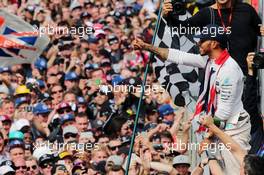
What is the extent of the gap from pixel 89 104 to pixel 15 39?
124cm

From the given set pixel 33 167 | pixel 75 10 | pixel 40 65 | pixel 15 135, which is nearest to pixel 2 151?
pixel 15 135

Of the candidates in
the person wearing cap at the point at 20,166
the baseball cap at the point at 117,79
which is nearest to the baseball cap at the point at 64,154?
the person wearing cap at the point at 20,166

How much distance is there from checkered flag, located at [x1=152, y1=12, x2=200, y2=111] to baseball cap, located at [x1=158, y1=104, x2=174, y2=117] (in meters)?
0.72

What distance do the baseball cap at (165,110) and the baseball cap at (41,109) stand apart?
1.44 metres

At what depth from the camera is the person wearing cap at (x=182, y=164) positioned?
10.7 m

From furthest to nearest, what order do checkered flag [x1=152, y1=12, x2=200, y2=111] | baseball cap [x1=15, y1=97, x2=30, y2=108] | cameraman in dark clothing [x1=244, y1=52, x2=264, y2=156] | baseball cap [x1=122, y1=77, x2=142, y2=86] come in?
1. baseball cap [x1=15, y1=97, x2=30, y2=108]
2. baseball cap [x1=122, y1=77, x2=142, y2=86]
3. checkered flag [x1=152, y1=12, x2=200, y2=111]
4. cameraman in dark clothing [x1=244, y1=52, x2=264, y2=156]

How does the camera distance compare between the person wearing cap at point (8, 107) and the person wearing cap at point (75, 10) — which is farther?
the person wearing cap at point (75, 10)

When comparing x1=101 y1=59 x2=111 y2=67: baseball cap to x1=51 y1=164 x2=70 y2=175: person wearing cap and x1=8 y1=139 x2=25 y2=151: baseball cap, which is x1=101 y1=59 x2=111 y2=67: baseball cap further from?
x1=51 y1=164 x2=70 y2=175: person wearing cap

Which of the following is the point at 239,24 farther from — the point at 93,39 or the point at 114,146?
the point at 93,39

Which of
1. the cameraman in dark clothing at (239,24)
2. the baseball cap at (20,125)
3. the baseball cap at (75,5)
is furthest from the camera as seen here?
the baseball cap at (75,5)

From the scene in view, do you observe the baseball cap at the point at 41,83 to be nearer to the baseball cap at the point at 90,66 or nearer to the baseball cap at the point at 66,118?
the baseball cap at the point at 90,66

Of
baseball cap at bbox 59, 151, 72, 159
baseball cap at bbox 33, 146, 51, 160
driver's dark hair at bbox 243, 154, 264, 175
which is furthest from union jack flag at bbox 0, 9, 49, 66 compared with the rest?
driver's dark hair at bbox 243, 154, 264, 175

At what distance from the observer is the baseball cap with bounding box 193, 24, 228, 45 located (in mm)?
9688

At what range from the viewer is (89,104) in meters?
12.9
